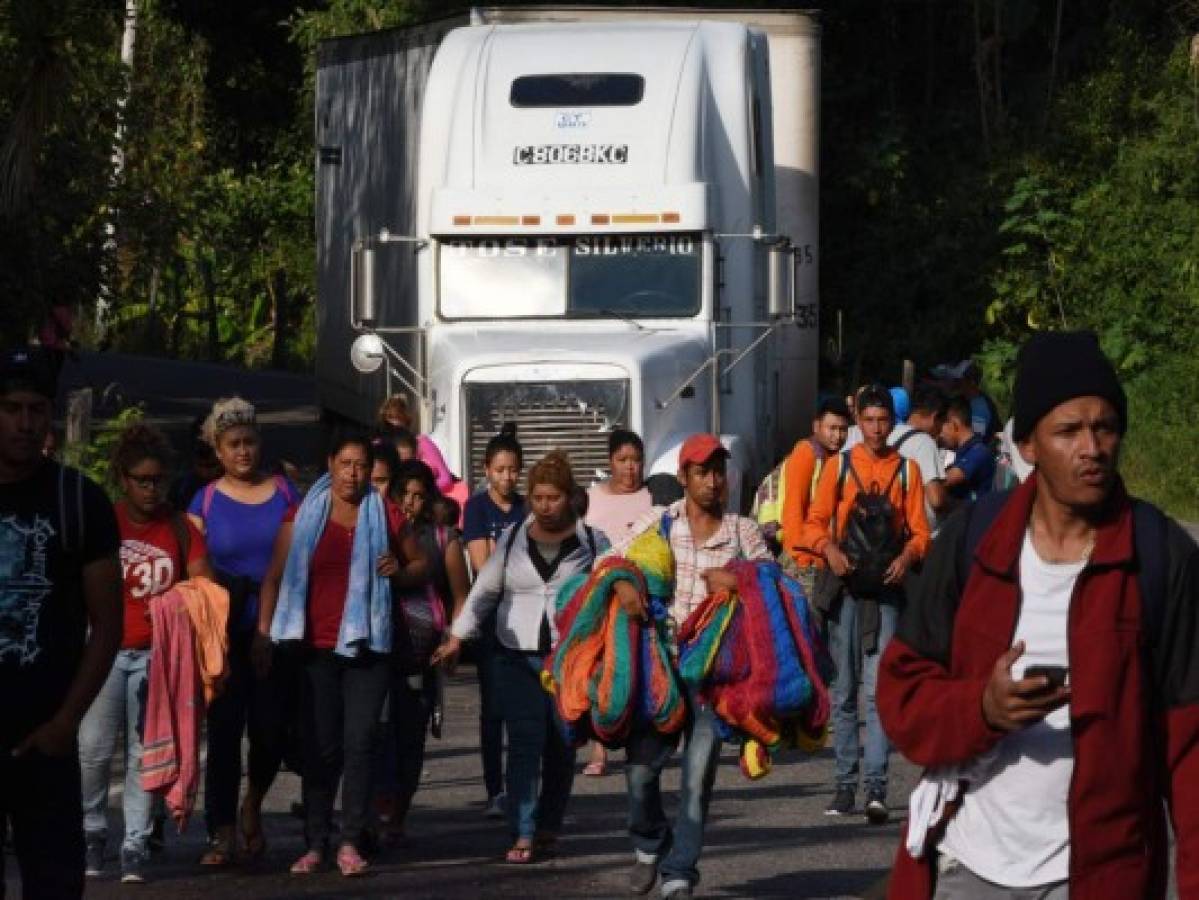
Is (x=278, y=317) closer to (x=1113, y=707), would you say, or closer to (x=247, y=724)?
(x=247, y=724)

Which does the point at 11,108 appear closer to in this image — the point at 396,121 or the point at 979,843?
the point at 396,121

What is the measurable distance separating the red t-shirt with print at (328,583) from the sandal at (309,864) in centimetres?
78

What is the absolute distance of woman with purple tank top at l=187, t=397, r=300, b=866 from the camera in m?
11.5

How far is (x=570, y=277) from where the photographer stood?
21.2 meters

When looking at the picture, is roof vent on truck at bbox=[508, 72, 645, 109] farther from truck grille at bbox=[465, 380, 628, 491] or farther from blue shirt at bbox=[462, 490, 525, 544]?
blue shirt at bbox=[462, 490, 525, 544]

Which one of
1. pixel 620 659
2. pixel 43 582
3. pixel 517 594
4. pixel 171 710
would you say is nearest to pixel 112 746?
pixel 171 710

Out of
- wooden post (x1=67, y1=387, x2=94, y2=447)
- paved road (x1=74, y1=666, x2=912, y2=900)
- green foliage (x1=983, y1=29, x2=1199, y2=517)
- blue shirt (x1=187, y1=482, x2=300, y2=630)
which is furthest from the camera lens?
green foliage (x1=983, y1=29, x2=1199, y2=517)

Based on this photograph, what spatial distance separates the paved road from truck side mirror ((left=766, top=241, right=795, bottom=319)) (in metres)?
6.54

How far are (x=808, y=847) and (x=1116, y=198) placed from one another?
80.5 ft

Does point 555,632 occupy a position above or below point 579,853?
above

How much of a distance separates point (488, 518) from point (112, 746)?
116 inches

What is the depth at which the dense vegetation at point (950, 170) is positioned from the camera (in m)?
28.7

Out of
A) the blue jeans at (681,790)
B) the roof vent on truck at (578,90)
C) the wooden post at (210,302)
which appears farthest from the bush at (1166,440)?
the wooden post at (210,302)

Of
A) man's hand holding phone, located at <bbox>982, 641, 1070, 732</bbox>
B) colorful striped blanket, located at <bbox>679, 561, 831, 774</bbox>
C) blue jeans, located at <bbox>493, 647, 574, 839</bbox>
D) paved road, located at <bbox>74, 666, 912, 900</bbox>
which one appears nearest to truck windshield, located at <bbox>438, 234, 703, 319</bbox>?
paved road, located at <bbox>74, 666, 912, 900</bbox>
